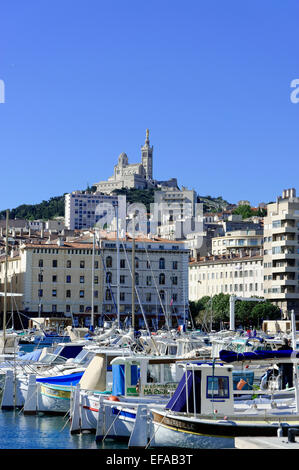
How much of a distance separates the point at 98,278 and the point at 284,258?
20425 mm

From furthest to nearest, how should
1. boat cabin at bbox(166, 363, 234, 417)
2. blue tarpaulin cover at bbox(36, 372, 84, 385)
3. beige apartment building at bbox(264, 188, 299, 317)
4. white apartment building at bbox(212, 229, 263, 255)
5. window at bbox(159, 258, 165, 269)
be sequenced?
white apartment building at bbox(212, 229, 263, 255) < window at bbox(159, 258, 165, 269) < beige apartment building at bbox(264, 188, 299, 317) < blue tarpaulin cover at bbox(36, 372, 84, 385) < boat cabin at bbox(166, 363, 234, 417)

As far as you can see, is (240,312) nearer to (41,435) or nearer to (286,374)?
(286,374)

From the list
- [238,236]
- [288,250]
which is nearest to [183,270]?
[288,250]

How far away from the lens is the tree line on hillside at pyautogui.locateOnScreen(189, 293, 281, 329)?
9438 cm

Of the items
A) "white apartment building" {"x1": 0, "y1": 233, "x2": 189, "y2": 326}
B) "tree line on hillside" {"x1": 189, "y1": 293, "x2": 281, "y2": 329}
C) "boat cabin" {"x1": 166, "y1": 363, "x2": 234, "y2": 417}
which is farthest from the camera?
"white apartment building" {"x1": 0, "y1": 233, "x2": 189, "y2": 326}

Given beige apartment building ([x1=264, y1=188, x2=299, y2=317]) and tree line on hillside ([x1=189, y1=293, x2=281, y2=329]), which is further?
tree line on hillside ([x1=189, y1=293, x2=281, y2=329])

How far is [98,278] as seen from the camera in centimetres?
9788

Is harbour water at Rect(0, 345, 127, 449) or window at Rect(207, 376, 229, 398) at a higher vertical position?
window at Rect(207, 376, 229, 398)

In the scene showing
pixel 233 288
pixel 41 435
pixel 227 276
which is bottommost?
pixel 41 435

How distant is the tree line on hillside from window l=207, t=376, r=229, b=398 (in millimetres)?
70617

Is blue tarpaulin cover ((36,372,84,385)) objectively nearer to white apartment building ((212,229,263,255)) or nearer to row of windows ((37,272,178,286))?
row of windows ((37,272,178,286))

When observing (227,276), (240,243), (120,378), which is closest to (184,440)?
(120,378)

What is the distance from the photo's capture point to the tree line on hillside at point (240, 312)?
94.4 m

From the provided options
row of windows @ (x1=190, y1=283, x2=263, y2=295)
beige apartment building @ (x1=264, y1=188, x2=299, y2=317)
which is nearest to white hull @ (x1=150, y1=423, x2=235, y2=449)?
beige apartment building @ (x1=264, y1=188, x2=299, y2=317)
